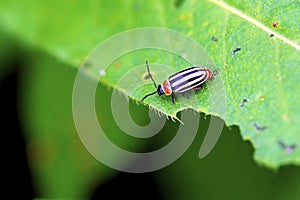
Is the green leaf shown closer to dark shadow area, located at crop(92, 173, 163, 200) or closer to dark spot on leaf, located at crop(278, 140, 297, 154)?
dark spot on leaf, located at crop(278, 140, 297, 154)

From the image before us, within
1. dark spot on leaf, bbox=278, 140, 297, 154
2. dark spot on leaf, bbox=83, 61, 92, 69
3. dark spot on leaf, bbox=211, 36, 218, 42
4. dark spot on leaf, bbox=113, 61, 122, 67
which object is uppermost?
dark spot on leaf, bbox=83, 61, 92, 69

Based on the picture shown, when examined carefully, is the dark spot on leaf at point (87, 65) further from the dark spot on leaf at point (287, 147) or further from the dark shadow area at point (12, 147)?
the dark spot on leaf at point (287, 147)

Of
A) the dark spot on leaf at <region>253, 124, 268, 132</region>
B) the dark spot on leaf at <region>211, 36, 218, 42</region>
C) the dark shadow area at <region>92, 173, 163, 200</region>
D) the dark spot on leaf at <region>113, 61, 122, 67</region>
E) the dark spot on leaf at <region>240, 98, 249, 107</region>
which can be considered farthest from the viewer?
the dark shadow area at <region>92, 173, 163, 200</region>

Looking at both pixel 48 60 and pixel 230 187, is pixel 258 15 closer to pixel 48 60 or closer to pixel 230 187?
pixel 230 187

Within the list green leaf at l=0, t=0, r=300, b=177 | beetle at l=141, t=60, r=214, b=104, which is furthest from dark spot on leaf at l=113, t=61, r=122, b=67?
beetle at l=141, t=60, r=214, b=104

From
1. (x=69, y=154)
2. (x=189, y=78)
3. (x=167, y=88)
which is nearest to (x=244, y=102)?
(x=189, y=78)

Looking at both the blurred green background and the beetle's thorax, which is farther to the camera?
the blurred green background

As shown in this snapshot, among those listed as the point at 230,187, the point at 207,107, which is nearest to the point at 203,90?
the point at 207,107
